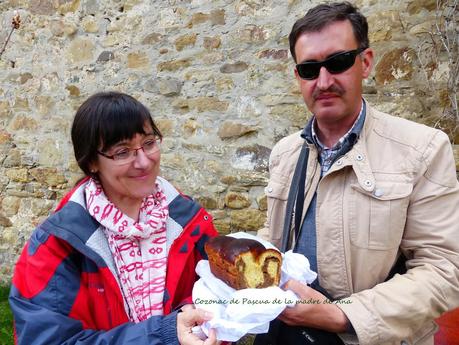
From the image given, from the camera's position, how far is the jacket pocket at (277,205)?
179cm

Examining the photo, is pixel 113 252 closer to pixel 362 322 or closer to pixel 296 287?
pixel 296 287

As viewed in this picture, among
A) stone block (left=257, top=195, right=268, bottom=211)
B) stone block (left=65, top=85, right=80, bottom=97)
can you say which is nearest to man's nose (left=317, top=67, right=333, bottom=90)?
stone block (left=257, top=195, right=268, bottom=211)

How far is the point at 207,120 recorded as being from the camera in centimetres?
335

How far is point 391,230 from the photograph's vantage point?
1440 mm

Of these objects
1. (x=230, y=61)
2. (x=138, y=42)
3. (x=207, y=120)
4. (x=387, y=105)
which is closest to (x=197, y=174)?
(x=207, y=120)

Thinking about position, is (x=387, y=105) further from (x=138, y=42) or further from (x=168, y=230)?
(x=138, y=42)

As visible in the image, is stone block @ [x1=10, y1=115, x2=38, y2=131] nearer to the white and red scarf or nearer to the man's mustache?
the white and red scarf

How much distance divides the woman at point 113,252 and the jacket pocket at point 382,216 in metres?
0.60

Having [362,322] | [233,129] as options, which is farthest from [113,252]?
[233,129]

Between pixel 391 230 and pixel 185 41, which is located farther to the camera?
pixel 185 41

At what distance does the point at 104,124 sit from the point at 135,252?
49cm

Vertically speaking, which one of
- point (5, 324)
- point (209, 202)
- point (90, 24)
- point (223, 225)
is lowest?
point (5, 324)

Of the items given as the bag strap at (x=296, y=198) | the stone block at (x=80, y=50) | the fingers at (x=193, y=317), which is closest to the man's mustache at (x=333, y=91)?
the bag strap at (x=296, y=198)

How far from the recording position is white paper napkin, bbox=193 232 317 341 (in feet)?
4.08
